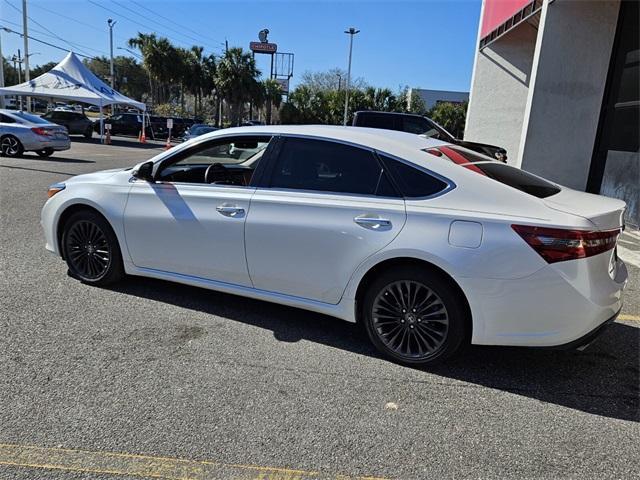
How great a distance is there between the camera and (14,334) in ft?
12.8

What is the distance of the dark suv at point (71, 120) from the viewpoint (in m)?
29.5

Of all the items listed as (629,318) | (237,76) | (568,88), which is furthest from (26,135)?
(237,76)

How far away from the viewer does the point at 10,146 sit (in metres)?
16.0

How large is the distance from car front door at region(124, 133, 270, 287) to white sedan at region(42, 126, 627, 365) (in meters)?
0.01

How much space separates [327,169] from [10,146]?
1552 centimetres

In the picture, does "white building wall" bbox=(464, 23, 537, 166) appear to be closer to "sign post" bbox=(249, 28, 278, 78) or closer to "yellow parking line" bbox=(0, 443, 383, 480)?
"yellow parking line" bbox=(0, 443, 383, 480)

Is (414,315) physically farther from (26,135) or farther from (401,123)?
A: (26,135)

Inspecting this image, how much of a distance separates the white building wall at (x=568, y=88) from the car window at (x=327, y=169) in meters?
8.53

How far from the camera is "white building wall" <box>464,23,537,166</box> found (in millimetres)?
18391

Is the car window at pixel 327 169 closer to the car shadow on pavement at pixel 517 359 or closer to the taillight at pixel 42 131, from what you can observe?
the car shadow on pavement at pixel 517 359

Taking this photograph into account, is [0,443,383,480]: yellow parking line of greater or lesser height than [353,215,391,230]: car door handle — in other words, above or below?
below

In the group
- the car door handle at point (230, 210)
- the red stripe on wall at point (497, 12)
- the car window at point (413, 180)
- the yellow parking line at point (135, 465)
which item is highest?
the red stripe on wall at point (497, 12)

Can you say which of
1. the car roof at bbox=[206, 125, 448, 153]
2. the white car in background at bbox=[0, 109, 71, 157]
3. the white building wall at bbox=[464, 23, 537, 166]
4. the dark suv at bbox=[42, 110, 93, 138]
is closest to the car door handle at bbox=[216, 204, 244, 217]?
the car roof at bbox=[206, 125, 448, 153]

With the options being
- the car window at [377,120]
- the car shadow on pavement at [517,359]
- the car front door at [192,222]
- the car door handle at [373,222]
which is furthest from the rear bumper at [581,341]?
the car window at [377,120]
